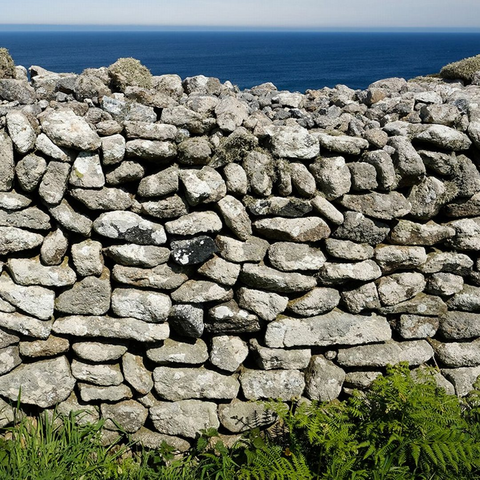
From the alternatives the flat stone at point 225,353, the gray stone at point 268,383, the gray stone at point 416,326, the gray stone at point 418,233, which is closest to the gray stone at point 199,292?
the flat stone at point 225,353

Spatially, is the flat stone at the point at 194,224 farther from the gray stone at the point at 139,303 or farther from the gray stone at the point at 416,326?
the gray stone at the point at 416,326

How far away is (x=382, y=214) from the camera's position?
13.8 feet

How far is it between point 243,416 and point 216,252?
1.54 meters

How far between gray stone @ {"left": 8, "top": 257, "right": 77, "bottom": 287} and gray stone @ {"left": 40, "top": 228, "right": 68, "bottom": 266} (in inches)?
2.5

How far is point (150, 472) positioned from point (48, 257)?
196cm

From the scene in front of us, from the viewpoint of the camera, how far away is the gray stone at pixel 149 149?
3830 mm

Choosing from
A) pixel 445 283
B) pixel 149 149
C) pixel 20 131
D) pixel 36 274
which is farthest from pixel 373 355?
pixel 20 131

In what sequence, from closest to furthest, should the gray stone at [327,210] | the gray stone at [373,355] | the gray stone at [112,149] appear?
1. the gray stone at [112,149]
2. the gray stone at [327,210]
3. the gray stone at [373,355]

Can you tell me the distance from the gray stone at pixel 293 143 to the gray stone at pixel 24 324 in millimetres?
2356

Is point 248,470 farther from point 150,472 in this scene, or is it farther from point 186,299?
point 186,299

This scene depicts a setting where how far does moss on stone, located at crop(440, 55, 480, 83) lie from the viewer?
23.1 feet

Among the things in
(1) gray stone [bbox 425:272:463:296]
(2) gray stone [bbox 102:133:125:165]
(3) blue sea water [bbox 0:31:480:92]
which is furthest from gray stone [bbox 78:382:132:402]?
(3) blue sea water [bbox 0:31:480:92]

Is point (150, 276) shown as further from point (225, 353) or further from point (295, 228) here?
point (295, 228)

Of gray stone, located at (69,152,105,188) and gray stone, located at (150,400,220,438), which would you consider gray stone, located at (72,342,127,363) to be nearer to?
gray stone, located at (150,400,220,438)
